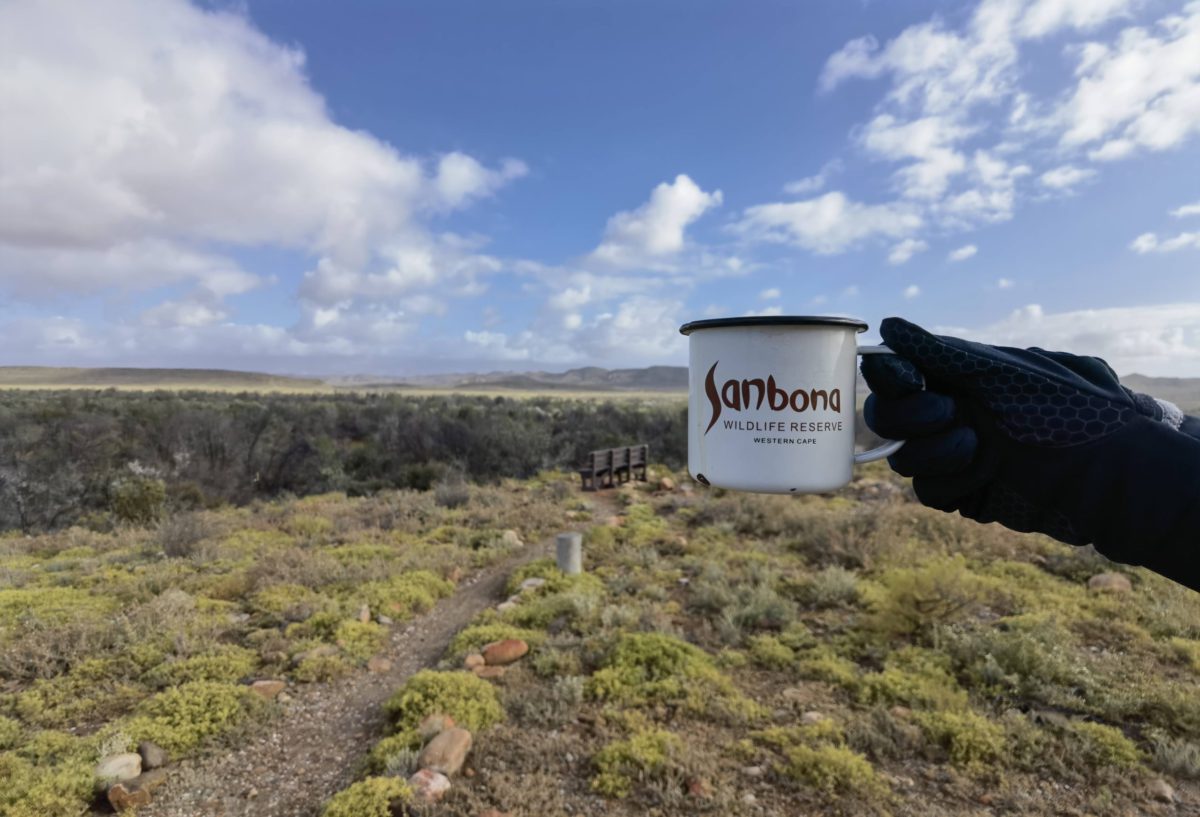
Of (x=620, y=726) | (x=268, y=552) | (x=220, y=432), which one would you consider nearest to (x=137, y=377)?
(x=220, y=432)

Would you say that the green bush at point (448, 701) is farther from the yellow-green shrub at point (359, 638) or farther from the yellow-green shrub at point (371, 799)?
the yellow-green shrub at point (359, 638)

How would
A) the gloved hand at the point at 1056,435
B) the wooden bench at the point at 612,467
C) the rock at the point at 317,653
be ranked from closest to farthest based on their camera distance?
the gloved hand at the point at 1056,435 → the rock at the point at 317,653 → the wooden bench at the point at 612,467

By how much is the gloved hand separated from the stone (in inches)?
177

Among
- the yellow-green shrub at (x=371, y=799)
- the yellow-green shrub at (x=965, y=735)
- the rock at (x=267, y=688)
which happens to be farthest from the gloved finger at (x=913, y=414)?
the rock at (x=267, y=688)

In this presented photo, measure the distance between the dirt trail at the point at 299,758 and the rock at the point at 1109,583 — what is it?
671 centimetres

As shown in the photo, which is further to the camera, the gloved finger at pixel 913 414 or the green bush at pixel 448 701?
the green bush at pixel 448 701

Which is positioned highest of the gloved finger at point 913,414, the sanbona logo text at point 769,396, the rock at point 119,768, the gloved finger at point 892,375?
the gloved finger at point 892,375

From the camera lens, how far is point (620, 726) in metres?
3.71

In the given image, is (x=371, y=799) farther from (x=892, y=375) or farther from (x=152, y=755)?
(x=892, y=375)

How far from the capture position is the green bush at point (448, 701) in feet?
12.4

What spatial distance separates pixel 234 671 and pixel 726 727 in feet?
11.9

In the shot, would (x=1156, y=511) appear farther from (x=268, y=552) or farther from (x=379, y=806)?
(x=268, y=552)

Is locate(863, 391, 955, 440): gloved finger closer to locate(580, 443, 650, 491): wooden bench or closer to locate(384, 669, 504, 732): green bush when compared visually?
locate(384, 669, 504, 732): green bush

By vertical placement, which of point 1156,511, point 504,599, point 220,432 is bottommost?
point 504,599
